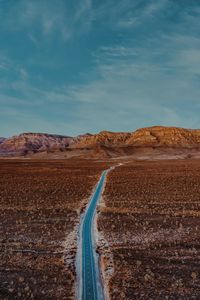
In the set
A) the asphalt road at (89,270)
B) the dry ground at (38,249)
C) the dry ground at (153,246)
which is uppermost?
the asphalt road at (89,270)

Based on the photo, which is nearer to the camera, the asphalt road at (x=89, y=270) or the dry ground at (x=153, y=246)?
the asphalt road at (x=89, y=270)

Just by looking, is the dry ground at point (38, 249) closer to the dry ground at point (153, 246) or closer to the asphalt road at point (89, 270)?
the asphalt road at point (89, 270)

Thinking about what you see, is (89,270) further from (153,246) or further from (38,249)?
(153,246)

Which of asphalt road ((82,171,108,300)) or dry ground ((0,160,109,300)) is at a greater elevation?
asphalt road ((82,171,108,300))

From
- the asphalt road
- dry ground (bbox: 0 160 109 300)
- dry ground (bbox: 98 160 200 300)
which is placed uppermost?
the asphalt road

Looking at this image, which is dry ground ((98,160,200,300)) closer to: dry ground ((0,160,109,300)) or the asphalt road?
the asphalt road

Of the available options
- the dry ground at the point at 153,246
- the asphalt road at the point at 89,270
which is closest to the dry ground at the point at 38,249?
the asphalt road at the point at 89,270

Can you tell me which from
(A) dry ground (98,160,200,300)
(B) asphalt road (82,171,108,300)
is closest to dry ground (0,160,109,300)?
(B) asphalt road (82,171,108,300)

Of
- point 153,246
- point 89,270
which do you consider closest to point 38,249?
point 89,270

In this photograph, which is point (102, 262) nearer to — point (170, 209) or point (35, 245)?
point (35, 245)
